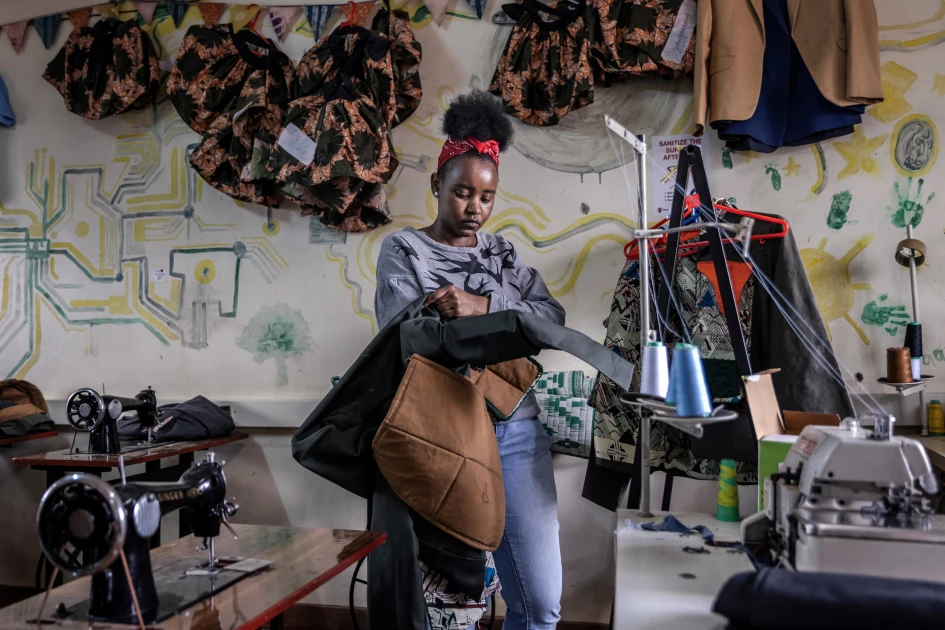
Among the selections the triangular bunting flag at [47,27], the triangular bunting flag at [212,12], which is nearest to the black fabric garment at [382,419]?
the triangular bunting flag at [212,12]

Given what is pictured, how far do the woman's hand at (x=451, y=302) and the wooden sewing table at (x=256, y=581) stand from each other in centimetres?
59

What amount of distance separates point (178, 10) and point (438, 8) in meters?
1.23

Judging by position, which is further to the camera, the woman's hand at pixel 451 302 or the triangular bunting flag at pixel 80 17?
the triangular bunting flag at pixel 80 17

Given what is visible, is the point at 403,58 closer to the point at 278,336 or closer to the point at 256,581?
the point at 278,336

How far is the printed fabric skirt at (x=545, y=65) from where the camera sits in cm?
286

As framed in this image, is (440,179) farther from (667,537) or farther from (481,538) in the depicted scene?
(667,537)

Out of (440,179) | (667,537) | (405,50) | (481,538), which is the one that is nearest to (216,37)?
(405,50)

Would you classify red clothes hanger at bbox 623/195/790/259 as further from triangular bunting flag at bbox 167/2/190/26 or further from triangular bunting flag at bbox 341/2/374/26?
triangular bunting flag at bbox 167/2/190/26

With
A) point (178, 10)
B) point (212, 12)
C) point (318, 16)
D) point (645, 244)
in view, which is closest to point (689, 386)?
point (645, 244)

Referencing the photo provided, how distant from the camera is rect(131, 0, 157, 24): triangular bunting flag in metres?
3.48

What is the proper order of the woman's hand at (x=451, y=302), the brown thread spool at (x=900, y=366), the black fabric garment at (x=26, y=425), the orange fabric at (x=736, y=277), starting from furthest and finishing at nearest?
the black fabric garment at (x=26, y=425) → the brown thread spool at (x=900, y=366) → the orange fabric at (x=736, y=277) → the woman's hand at (x=451, y=302)

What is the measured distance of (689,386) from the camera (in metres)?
1.35

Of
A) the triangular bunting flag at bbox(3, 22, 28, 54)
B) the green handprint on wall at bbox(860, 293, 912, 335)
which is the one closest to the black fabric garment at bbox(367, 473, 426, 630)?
the green handprint on wall at bbox(860, 293, 912, 335)

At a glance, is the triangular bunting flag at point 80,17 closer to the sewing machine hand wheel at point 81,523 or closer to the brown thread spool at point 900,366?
the sewing machine hand wheel at point 81,523
